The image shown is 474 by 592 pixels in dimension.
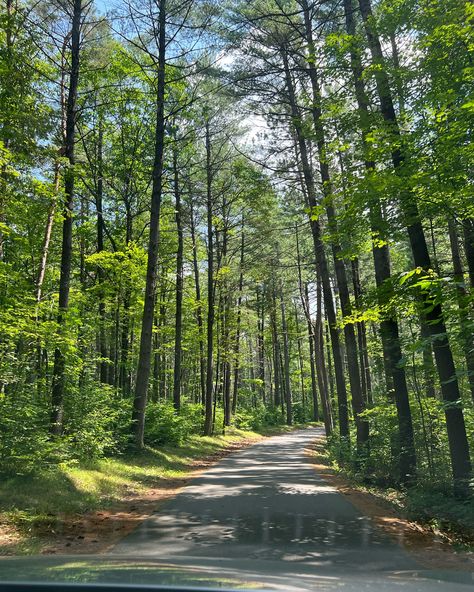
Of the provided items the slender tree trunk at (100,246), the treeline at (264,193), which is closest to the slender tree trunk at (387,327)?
the treeline at (264,193)

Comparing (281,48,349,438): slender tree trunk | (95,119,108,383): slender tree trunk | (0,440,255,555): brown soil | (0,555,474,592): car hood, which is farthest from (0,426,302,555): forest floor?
(95,119,108,383): slender tree trunk

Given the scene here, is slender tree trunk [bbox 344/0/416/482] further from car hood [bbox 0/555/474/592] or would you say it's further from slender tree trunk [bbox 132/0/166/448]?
car hood [bbox 0/555/474/592]

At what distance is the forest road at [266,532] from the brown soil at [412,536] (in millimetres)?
205

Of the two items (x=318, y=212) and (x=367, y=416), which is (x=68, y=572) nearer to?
(x=318, y=212)

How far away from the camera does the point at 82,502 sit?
364 inches

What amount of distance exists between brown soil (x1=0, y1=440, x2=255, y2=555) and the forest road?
27 centimetres

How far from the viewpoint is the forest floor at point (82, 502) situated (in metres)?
6.91

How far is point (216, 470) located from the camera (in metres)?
15.3

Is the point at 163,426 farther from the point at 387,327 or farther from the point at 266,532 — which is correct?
the point at 266,532

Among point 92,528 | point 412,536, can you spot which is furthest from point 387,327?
point 92,528

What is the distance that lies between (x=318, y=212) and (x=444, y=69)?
3393mm

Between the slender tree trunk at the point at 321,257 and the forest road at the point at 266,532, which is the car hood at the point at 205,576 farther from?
the slender tree trunk at the point at 321,257

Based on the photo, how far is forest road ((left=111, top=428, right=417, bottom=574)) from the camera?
5.53 metres

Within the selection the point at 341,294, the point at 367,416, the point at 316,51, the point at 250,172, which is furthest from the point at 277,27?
the point at 367,416
